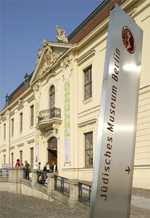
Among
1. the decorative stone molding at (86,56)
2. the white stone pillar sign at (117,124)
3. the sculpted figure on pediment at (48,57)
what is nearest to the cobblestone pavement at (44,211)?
the white stone pillar sign at (117,124)

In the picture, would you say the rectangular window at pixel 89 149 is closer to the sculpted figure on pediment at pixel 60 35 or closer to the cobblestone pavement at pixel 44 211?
the cobblestone pavement at pixel 44 211

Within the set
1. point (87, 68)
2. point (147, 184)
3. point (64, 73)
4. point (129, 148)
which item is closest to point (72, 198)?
point (147, 184)

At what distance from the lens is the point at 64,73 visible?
2070 centimetres

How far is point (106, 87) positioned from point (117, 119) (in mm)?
532

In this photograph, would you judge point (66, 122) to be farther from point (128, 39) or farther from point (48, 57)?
point (128, 39)

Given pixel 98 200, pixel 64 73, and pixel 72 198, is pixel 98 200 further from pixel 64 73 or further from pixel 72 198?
pixel 64 73

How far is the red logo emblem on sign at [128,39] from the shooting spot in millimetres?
4435

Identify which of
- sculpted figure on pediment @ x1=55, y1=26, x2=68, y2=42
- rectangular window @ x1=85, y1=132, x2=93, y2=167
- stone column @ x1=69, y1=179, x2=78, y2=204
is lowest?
stone column @ x1=69, y1=179, x2=78, y2=204

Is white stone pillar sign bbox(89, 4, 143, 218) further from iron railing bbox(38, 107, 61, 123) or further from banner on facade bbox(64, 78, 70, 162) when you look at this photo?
iron railing bbox(38, 107, 61, 123)

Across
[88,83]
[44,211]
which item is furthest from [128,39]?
[88,83]

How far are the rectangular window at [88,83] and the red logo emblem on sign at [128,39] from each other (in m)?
13.5

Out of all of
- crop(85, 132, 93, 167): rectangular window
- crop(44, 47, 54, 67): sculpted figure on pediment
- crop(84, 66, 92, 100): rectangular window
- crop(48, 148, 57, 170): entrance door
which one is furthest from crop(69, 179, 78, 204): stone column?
crop(44, 47, 54, 67): sculpted figure on pediment

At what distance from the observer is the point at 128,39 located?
4.54 meters

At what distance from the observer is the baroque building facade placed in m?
13.3
